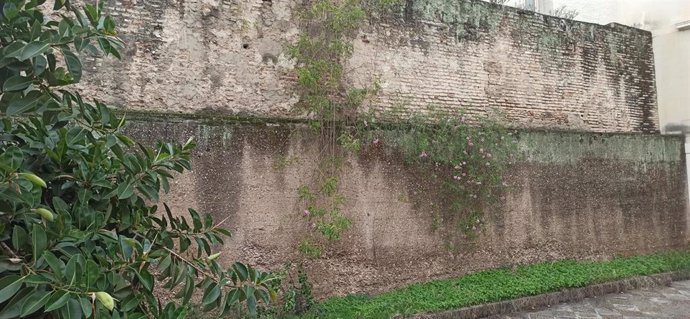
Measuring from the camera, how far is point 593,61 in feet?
21.5

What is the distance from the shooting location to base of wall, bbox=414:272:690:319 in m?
4.49

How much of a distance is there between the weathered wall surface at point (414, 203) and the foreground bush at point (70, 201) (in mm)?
1975

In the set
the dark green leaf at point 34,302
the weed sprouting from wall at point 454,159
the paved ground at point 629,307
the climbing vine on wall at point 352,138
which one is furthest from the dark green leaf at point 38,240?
the paved ground at point 629,307

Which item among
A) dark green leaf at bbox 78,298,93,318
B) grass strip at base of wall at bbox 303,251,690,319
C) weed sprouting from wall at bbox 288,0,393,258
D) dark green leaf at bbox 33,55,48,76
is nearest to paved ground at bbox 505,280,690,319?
grass strip at base of wall at bbox 303,251,690,319

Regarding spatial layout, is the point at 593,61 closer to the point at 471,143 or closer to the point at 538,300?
the point at 471,143

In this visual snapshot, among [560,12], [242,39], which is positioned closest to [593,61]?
[560,12]

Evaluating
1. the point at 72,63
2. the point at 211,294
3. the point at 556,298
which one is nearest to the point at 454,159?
the point at 556,298

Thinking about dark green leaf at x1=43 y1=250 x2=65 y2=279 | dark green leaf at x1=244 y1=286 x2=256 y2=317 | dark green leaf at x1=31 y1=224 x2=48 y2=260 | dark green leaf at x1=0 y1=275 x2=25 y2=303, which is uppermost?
dark green leaf at x1=31 y1=224 x2=48 y2=260

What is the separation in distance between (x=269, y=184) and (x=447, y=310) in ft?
6.28

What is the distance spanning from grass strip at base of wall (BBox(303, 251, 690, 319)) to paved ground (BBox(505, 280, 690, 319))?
21 centimetres

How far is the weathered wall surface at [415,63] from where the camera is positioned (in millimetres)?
4156

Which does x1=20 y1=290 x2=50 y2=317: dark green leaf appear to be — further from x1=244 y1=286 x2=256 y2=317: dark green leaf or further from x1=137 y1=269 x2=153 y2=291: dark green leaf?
x1=244 y1=286 x2=256 y2=317: dark green leaf

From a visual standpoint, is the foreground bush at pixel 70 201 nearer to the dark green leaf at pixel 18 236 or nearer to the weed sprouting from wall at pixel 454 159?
the dark green leaf at pixel 18 236

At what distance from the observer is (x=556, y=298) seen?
509 centimetres
